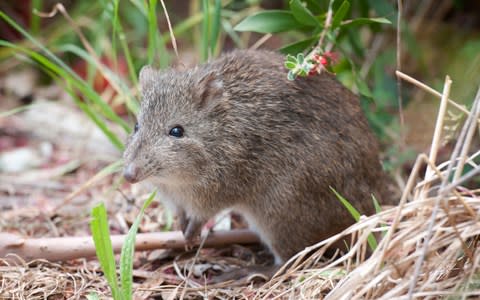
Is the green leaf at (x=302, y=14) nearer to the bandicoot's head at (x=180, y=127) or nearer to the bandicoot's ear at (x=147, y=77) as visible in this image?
the bandicoot's head at (x=180, y=127)

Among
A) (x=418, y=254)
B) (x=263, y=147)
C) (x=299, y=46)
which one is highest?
(x=299, y=46)

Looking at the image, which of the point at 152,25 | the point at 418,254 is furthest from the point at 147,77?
the point at 418,254

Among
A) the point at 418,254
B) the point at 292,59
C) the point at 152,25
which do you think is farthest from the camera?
the point at 152,25

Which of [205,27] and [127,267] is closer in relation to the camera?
[127,267]

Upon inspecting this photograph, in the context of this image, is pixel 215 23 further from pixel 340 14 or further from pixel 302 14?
pixel 340 14

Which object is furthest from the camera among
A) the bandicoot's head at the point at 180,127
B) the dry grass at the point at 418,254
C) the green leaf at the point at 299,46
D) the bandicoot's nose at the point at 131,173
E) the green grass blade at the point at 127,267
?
the green leaf at the point at 299,46

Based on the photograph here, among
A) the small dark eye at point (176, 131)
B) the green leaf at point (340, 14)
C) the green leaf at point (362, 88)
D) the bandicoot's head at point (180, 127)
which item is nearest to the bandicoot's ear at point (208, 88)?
the bandicoot's head at point (180, 127)

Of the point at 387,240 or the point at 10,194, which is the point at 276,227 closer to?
the point at 387,240
